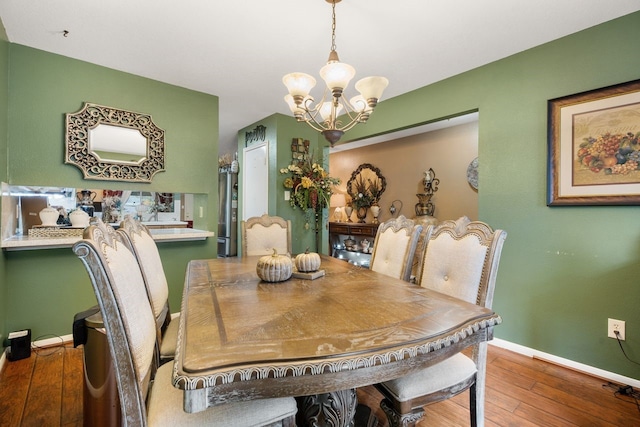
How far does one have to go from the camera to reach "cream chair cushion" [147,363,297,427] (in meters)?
0.91

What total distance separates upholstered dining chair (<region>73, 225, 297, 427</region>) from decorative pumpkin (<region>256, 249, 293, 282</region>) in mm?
579

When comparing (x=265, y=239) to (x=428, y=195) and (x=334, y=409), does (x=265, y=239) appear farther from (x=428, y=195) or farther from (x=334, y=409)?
(x=428, y=195)

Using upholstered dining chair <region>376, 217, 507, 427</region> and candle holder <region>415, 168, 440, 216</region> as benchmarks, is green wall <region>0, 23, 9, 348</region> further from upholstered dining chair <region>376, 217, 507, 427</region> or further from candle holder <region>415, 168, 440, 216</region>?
candle holder <region>415, 168, 440, 216</region>

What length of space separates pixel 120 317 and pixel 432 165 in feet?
15.4

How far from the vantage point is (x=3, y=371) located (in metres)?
2.06

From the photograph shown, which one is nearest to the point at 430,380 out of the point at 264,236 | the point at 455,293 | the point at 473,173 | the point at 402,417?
the point at 402,417

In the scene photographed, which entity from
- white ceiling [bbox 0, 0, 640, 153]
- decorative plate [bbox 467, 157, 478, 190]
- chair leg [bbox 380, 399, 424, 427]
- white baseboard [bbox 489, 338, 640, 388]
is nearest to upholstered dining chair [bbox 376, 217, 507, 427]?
chair leg [bbox 380, 399, 424, 427]

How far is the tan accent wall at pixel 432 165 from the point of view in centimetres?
433

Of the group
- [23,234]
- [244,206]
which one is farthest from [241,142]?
[23,234]

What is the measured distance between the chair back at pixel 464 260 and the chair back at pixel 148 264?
143 centimetres

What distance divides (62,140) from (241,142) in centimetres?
268

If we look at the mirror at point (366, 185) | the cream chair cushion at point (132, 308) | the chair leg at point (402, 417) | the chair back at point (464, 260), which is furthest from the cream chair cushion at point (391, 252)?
the mirror at point (366, 185)

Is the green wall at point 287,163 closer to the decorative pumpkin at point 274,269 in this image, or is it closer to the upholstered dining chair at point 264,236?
the upholstered dining chair at point 264,236

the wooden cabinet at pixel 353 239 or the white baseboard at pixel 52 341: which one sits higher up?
the wooden cabinet at pixel 353 239
